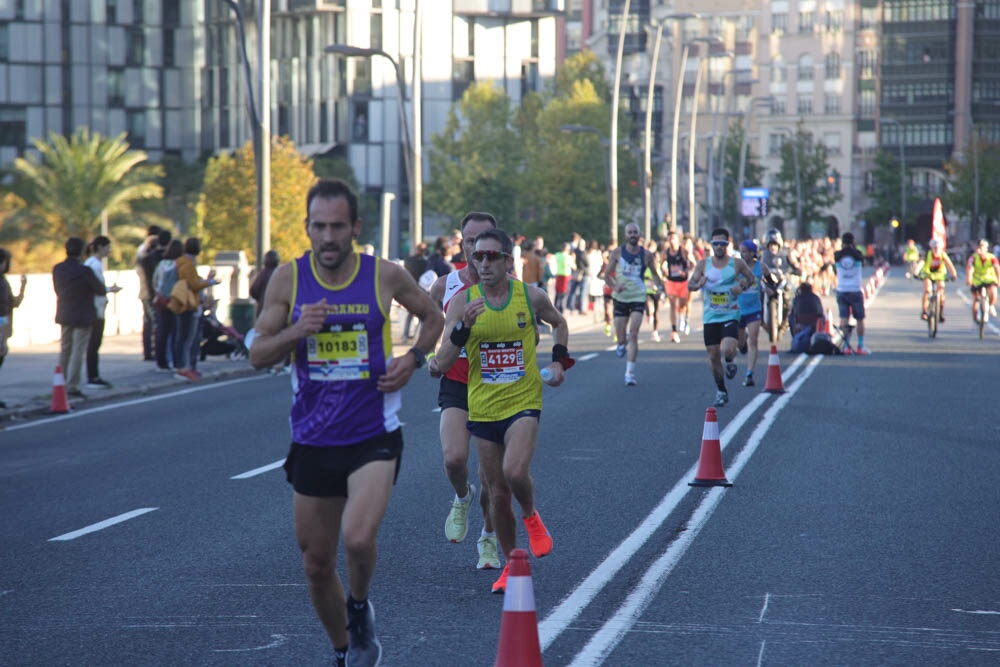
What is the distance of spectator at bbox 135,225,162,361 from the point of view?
23297 millimetres

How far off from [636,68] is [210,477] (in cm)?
13427

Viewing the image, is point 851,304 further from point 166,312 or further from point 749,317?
point 166,312

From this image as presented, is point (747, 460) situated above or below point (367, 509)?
below

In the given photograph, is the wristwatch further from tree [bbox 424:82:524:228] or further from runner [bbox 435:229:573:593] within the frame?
tree [bbox 424:82:524:228]

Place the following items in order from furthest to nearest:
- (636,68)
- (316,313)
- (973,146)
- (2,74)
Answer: (636,68) < (973,146) < (2,74) < (316,313)

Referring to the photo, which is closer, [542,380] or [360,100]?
[542,380]

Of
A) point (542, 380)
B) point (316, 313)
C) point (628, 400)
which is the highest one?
point (316, 313)

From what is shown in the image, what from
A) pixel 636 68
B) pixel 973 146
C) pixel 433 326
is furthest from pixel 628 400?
pixel 636 68

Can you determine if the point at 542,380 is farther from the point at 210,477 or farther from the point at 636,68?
the point at 636,68

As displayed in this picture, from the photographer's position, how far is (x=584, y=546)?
8.77 metres

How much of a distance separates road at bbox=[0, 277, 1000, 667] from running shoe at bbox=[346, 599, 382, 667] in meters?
→ 0.51

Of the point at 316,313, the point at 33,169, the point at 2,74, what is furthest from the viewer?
the point at 2,74

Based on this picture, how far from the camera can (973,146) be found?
10944 centimetres

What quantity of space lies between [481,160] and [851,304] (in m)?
44.5
